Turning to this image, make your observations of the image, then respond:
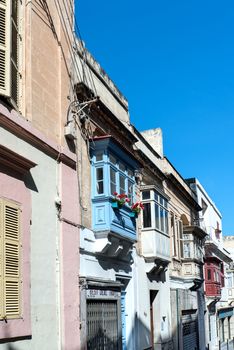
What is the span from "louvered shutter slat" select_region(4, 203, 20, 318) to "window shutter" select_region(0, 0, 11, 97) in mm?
1867

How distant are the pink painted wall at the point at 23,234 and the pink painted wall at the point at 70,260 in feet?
4.68

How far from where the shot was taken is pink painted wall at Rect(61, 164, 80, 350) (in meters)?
10.1

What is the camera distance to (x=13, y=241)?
8.39 m

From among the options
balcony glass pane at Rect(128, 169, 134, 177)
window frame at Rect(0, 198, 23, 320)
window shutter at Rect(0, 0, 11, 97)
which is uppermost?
window shutter at Rect(0, 0, 11, 97)

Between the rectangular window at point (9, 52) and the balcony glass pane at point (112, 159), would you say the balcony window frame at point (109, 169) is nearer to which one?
the balcony glass pane at point (112, 159)

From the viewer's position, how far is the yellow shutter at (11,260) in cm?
808

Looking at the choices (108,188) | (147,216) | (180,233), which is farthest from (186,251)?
(108,188)

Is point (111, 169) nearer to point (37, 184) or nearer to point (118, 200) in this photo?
point (118, 200)

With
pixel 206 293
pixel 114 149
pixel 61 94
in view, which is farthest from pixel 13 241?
pixel 206 293

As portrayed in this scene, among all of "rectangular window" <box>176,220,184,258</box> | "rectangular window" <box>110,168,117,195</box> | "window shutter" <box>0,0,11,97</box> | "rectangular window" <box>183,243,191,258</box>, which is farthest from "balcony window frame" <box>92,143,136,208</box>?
"rectangular window" <box>183,243,191,258</box>

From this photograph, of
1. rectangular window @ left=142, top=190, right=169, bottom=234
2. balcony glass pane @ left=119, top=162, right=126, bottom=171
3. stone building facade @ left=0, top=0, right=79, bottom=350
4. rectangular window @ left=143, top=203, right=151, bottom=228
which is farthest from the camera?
rectangular window @ left=142, top=190, right=169, bottom=234

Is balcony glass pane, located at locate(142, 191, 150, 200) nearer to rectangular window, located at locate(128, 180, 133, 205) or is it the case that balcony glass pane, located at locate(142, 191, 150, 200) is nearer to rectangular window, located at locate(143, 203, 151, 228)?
rectangular window, located at locate(143, 203, 151, 228)

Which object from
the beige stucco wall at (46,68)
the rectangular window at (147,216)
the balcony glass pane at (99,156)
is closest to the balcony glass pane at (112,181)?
the balcony glass pane at (99,156)

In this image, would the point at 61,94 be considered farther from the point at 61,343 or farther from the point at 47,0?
the point at 61,343
